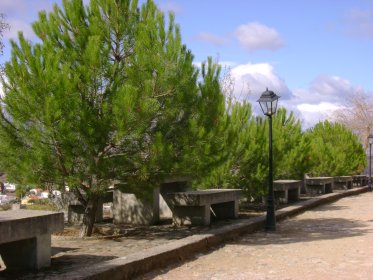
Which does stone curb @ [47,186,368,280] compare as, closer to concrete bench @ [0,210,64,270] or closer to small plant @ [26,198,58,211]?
concrete bench @ [0,210,64,270]

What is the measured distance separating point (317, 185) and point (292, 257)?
1436 cm

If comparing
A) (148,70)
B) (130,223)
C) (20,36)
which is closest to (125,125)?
(148,70)

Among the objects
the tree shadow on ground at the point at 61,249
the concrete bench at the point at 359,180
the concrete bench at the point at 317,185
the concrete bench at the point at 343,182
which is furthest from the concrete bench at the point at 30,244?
the concrete bench at the point at 359,180

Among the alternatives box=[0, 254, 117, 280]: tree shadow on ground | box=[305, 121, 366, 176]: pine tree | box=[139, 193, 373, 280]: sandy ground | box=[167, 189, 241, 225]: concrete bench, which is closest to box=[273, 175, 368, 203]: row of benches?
box=[305, 121, 366, 176]: pine tree

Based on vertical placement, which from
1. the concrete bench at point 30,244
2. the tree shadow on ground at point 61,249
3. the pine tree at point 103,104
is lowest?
the tree shadow on ground at point 61,249

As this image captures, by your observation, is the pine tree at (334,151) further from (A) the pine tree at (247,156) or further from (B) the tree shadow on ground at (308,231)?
(B) the tree shadow on ground at (308,231)

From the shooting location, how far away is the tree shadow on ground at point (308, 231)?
358 inches

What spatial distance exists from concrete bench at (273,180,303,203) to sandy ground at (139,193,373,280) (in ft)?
14.1

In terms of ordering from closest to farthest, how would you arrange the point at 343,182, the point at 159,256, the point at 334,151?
the point at 159,256 → the point at 334,151 → the point at 343,182

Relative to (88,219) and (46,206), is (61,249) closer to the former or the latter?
(88,219)

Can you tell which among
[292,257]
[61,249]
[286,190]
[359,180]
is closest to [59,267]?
[61,249]

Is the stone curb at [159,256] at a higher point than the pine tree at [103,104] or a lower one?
lower

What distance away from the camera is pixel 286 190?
15945mm

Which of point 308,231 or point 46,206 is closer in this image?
point 308,231
